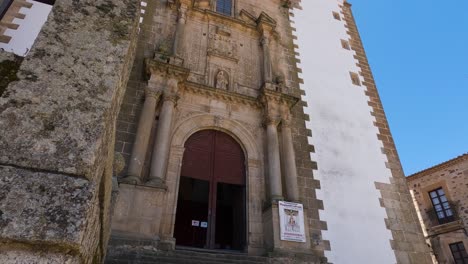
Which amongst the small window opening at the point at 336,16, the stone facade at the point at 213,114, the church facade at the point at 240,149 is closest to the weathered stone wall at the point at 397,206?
the church facade at the point at 240,149

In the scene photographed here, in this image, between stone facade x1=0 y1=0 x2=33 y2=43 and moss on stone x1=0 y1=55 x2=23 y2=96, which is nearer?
moss on stone x1=0 y1=55 x2=23 y2=96

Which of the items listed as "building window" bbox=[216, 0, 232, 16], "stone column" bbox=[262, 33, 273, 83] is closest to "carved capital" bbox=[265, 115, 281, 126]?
"stone column" bbox=[262, 33, 273, 83]

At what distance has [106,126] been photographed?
1.49m

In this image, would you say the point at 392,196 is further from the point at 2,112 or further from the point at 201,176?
the point at 2,112

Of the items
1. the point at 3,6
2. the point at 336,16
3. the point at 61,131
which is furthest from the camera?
the point at 336,16

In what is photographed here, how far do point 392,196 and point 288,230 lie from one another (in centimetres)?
377

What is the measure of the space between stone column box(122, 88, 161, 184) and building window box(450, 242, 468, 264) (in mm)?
17249

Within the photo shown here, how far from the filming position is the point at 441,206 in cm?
1798

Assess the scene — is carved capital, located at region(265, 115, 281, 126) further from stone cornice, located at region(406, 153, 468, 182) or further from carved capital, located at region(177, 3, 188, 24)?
stone cornice, located at region(406, 153, 468, 182)

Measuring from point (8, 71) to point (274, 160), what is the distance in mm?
6499

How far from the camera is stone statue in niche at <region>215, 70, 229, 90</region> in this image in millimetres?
8578

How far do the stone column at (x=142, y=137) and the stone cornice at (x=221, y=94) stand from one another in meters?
0.96

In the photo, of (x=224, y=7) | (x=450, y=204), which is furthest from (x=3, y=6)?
(x=450, y=204)

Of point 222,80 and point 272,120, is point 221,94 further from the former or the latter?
point 272,120
